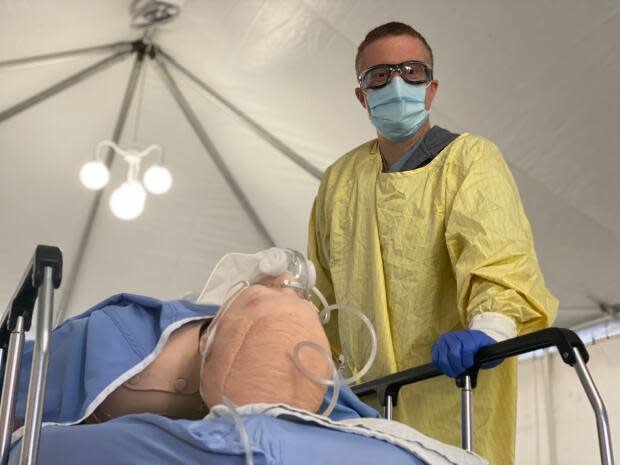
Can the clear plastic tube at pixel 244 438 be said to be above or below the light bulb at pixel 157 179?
below

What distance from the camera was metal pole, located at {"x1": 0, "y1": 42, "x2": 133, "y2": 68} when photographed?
3.50m

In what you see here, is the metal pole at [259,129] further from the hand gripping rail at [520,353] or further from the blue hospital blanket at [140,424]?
the blue hospital blanket at [140,424]

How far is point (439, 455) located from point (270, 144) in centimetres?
312

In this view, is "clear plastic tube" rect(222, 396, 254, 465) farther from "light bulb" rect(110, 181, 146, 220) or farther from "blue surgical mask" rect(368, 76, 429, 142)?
"light bulb" rect(110, 181, 146, 220)

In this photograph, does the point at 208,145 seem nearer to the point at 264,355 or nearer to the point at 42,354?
the point at 264,355

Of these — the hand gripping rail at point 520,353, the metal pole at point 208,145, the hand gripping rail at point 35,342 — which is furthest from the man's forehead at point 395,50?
the metal pole at point 208,145

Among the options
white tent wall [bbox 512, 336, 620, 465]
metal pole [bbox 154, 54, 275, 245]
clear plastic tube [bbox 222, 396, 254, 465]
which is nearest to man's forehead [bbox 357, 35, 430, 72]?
clear plastic tube [bbox 222, 396, 254, 465]

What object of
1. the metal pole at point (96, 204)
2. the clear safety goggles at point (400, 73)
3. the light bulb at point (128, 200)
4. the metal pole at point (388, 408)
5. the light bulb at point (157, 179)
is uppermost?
the metal pole at point (96, 204)

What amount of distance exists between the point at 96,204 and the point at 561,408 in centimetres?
253

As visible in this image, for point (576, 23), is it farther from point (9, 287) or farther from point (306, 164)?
point (9, 287)

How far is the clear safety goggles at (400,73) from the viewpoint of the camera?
73.1 inches

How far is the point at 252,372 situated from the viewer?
1.06m

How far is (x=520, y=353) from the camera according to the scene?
129 centimetres

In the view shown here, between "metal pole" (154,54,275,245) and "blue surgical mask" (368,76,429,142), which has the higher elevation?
"metal pole" (154,54,275,245)
